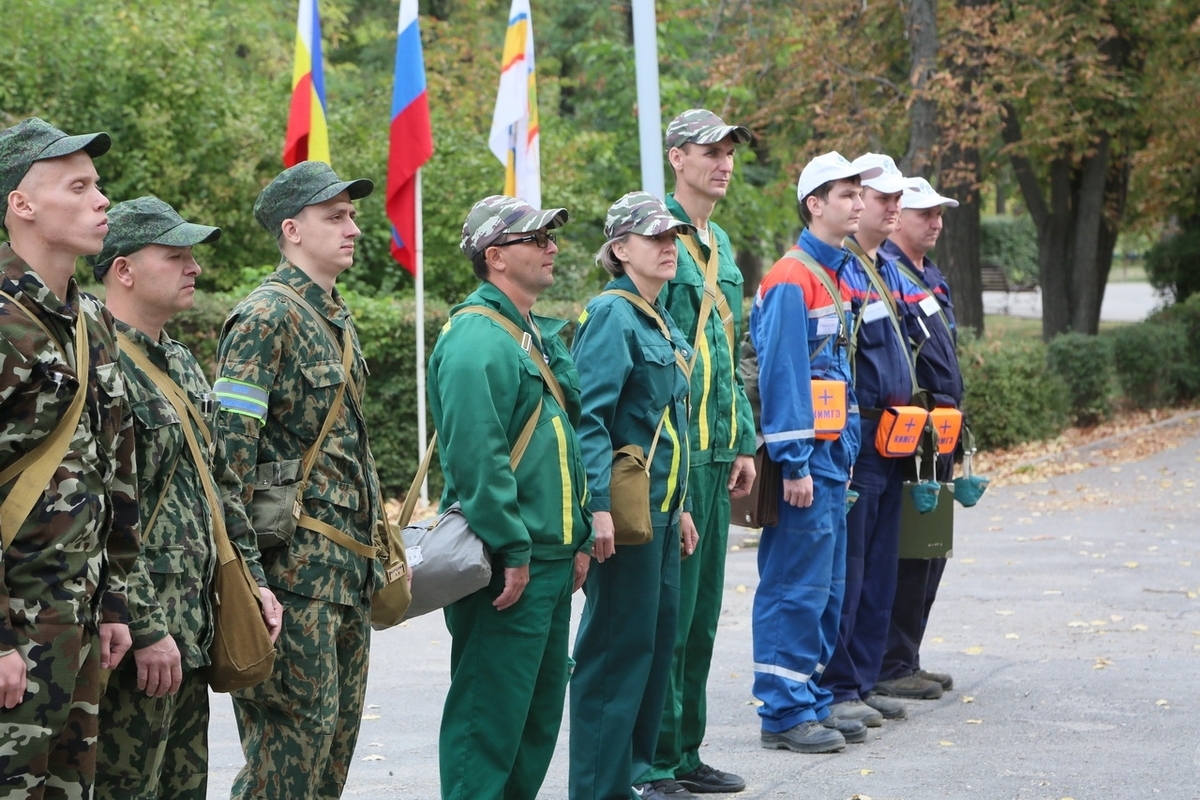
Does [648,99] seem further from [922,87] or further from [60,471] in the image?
[60,471]

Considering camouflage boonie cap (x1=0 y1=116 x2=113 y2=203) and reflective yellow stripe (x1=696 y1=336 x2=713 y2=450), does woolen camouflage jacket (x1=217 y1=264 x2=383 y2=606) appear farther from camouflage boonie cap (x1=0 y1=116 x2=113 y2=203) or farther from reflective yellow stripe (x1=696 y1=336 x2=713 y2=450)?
reflective yellow stripe (x1=696 y1=336 x2=713 y2=450)

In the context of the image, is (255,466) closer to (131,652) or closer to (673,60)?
(131,652)

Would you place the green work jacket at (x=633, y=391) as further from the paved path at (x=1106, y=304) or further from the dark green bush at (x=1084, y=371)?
the paved path at (x=1106, y=304)

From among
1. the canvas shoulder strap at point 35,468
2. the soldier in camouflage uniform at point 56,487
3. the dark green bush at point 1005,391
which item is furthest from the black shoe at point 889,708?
the dark green bush at point 1005,391

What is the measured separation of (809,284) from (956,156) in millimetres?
12374

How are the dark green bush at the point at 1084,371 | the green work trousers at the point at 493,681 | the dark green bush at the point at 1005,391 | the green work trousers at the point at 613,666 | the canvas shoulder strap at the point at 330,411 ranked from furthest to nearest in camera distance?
the dark green bush at the point at 1084,371 → the dark green bush at the point at 1005,391 → the green work trousers at the point at 613,666 → the green work trousers at the point at 493,681 → the canvas shoulder strap at the point at 330,411

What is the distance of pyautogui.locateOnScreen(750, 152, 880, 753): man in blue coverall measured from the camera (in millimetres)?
6285

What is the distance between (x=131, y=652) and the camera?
3.48 meters

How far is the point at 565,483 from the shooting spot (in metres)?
4.73

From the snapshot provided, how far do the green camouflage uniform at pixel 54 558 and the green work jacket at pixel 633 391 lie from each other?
2063 millimetres

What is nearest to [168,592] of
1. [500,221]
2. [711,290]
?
[500,221]

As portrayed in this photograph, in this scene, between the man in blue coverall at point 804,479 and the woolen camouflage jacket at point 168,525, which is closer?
the woolen camouflage jacket at point 168,525

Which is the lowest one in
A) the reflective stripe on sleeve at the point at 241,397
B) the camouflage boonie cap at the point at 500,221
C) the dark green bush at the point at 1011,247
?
the reflective stripe on sleeve at the point at 241,397

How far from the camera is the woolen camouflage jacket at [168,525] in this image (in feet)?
11.6
